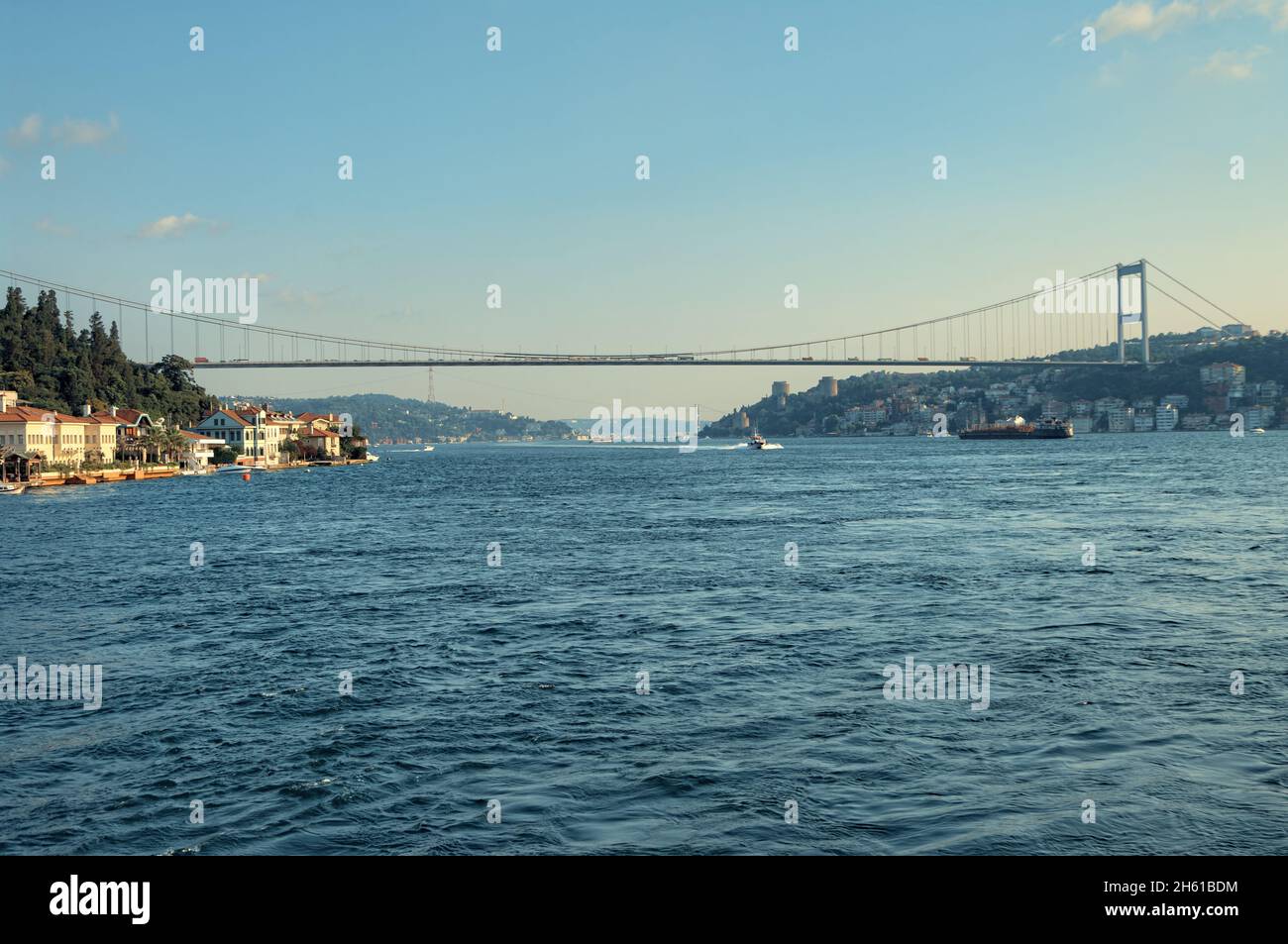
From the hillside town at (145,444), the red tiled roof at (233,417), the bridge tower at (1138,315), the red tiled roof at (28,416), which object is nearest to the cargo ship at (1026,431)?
the bridge tower at (1138,315)

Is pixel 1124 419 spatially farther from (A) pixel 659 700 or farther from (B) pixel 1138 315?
(A) pixel 659 700

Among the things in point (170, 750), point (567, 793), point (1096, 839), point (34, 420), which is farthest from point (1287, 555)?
point (34, 420)

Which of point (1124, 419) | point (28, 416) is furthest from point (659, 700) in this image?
point (1124, 419)

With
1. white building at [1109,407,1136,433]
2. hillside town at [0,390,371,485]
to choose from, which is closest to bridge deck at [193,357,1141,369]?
hillside town at [0,390,371,485]

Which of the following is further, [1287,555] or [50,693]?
[1287,555]

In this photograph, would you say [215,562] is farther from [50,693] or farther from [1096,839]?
[1096,839]

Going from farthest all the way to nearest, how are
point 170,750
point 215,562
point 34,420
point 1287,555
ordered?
point 34,420, point 215,562, point 1287,555, point 170,750
